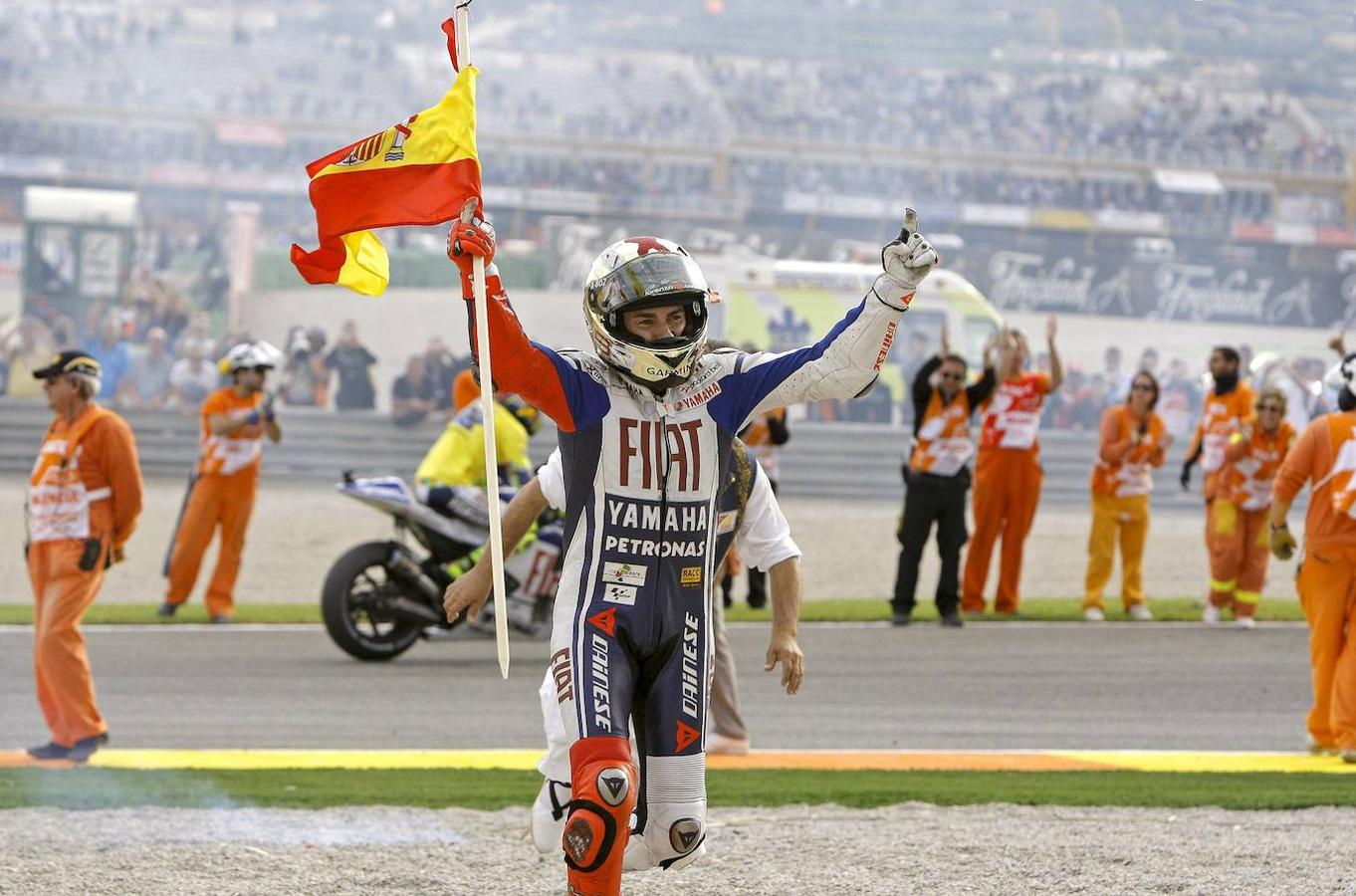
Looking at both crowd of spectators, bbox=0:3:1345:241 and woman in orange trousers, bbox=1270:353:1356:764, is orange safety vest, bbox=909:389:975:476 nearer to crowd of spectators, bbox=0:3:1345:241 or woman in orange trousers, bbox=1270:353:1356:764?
woman in orange trousers, bbox=1270:353:1356:764

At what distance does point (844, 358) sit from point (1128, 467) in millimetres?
9156

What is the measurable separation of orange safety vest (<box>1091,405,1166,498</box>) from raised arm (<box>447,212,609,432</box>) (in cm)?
919

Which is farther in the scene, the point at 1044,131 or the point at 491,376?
the point at 1044,131

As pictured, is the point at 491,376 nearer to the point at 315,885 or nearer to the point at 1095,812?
the point at 315,885

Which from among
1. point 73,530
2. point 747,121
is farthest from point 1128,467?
point 747,121

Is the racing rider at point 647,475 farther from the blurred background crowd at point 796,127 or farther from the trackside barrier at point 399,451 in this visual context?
the blurred background crowd at point 796,127

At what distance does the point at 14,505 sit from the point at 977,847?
668 inches

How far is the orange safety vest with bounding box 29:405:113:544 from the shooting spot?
7691 mm

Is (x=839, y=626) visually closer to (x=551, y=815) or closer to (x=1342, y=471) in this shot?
(x=1342, y=471)

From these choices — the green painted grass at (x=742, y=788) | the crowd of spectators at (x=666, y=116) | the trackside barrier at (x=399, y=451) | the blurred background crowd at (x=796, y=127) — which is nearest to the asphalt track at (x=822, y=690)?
the green painted grass at (x=742, y=788)

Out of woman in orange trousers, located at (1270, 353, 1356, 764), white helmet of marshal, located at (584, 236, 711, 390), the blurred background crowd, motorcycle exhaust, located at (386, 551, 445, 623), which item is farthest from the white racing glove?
the blurred background crowd

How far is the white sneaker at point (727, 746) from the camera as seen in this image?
805cm

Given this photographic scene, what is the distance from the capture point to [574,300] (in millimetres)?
27266

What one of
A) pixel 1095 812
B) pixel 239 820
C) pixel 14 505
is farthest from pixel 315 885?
pixel 14 505
